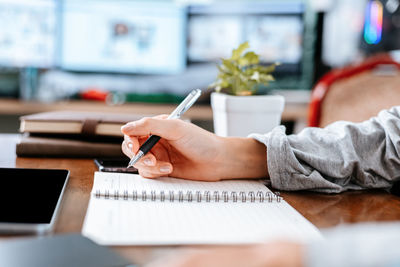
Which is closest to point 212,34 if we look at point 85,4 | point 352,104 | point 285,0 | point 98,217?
point 285,0

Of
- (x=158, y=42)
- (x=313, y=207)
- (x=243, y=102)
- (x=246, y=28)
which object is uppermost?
(x=246, y=28)

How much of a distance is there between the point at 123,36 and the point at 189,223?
8.08 ft

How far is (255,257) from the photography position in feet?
0.60

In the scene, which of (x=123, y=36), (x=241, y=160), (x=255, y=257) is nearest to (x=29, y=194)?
(x=241, y=160)

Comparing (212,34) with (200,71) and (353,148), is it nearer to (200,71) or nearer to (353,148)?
(200,71)

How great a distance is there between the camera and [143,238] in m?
0.43

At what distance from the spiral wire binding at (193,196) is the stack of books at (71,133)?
331 millimetres

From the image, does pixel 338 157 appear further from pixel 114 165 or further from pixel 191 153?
pixel 114 165

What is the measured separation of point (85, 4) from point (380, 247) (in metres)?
2.83

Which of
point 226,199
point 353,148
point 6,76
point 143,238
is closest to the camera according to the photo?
point 143,238

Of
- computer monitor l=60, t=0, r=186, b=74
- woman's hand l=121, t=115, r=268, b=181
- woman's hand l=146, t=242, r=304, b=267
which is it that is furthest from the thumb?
computer monitor l=60, t=0, r=186, b=74

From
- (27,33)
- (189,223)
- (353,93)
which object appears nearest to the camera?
(189,223)

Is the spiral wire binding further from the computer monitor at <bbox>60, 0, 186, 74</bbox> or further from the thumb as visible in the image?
the computer monitor at <bbox>60, 0, 186, 74</bbox>

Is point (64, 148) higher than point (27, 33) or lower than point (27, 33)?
lower
